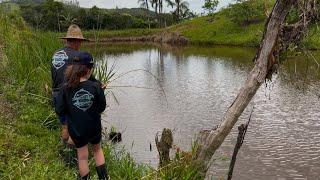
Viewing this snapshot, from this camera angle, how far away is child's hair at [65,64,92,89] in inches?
243

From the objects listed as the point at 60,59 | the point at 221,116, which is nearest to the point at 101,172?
the point at 60,59

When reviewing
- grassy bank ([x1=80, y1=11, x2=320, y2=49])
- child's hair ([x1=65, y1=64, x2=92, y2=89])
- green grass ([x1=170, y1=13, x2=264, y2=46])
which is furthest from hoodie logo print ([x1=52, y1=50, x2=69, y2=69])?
green grass ([x1=170, y1=13, x2=264, y2=46])

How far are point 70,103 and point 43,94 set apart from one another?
421 centimetres

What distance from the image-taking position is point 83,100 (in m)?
6.24

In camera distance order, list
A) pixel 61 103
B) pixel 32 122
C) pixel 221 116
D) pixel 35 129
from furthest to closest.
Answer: pixel 221 116
pixel 32 122
pixel 35 129
pixel 61 103

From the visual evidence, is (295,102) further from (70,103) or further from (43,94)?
(70,103)

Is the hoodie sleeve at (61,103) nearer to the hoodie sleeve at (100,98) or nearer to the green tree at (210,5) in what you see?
the hoodie sleeve at (100,98)

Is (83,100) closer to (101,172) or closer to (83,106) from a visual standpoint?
(83,106)

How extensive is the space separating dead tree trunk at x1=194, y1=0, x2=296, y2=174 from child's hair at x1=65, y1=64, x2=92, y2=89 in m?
2.26

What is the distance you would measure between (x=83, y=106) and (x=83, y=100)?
85mm

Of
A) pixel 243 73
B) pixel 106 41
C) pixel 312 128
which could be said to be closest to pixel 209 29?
pixel 106 41

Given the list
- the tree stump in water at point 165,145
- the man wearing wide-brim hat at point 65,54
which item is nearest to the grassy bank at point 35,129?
the tree stump in water at point 165,145

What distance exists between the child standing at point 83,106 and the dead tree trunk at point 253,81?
1650 mm

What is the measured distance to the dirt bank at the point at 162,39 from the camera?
68375 mm
